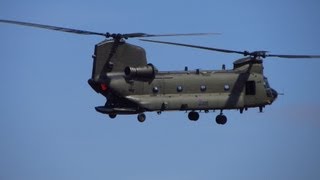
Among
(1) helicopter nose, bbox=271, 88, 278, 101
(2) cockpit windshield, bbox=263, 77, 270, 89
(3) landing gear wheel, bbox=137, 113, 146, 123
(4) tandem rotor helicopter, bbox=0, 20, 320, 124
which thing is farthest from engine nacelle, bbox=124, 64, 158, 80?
(1) helicopter nose, bbox=271, 88, 278, 101

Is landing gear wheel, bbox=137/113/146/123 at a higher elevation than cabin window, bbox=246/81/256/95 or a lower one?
lower

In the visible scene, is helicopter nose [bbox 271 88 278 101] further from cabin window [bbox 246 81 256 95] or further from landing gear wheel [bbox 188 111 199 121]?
landing gear wheel [bbox 188 111 199 121]

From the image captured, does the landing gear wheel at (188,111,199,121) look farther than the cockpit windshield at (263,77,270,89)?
No

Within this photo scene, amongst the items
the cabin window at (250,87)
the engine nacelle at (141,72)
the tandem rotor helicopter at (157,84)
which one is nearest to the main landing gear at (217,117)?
the tandem rotor helicopter at (157,84)

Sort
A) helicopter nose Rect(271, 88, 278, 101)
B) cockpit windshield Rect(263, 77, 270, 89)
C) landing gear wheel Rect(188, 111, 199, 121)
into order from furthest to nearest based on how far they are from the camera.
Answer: helicopter nose Rect(271, 88, 278, 101) → cockpit windshield Rect(263, 77, 270, 89) → landing gear wheel Rect(188, 111, 199, 121)

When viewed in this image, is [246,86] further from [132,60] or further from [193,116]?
[132,60]

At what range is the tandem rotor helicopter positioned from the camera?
62281mm

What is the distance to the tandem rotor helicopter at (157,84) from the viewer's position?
6228cm

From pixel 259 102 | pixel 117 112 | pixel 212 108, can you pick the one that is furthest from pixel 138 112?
pixel 259 102

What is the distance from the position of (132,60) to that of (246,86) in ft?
33.8

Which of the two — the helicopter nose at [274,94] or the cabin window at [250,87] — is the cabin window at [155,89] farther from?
the helicopter nose at [274,94]

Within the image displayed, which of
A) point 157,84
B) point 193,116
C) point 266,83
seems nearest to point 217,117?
point 193,116

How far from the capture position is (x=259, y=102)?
68.7 m

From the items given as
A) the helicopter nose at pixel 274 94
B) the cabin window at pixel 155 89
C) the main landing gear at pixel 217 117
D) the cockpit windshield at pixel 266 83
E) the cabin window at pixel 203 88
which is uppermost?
the cockpit windshield at pixel 266 83
